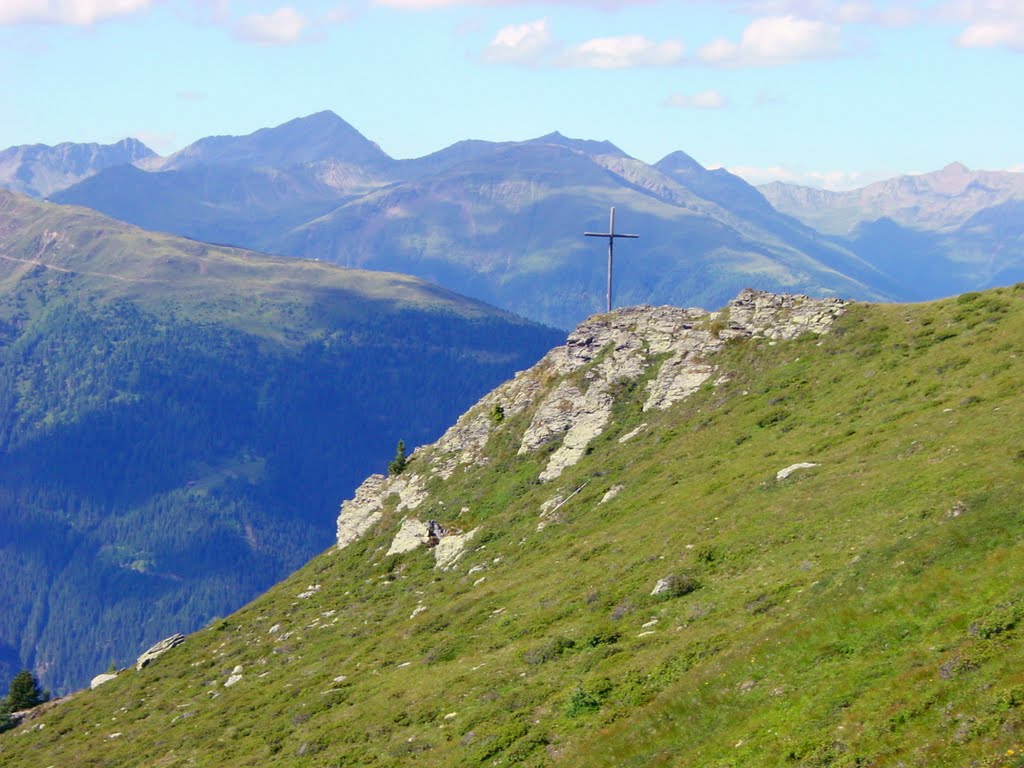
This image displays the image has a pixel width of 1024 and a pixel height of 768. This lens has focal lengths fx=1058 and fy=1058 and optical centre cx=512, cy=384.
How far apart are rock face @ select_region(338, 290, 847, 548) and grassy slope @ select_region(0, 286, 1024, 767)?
2184mm

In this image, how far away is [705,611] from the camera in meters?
46.1

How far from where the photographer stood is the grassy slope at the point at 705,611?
3281cm

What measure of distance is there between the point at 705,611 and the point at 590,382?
179 feet

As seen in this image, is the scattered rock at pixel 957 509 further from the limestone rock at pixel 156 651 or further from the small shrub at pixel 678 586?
the limestone rock at pixel 156 651

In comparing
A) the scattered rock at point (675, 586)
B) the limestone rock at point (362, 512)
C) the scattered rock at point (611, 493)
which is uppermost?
the scattered rock at point (675, 586)

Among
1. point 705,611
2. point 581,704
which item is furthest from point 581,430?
point 581,704

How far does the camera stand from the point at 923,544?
4116 cm

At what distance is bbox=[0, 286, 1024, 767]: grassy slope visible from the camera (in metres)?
32.8

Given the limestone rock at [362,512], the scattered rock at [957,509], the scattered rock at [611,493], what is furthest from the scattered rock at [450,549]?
the scattered rock at [957,509]

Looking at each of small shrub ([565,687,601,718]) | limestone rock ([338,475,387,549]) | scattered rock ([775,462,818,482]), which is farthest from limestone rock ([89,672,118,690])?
small shrub ([565,687,601,718])

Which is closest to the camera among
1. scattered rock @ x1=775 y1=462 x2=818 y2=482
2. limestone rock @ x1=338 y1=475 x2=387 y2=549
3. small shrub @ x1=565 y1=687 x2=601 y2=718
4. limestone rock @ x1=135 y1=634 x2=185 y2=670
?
small shrub @ x1=565 y1=687 x2=601 y2=718

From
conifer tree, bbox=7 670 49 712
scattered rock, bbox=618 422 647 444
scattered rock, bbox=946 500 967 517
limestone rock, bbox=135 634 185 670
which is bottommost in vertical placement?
conifer tree, bbox=7 670 49 712

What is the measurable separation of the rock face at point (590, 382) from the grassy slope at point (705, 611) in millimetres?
2184

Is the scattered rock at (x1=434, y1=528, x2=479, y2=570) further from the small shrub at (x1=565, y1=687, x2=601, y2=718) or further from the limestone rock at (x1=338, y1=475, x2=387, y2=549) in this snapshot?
the small shrub at (x1=565, y1=687, x2=601, y2=718)
